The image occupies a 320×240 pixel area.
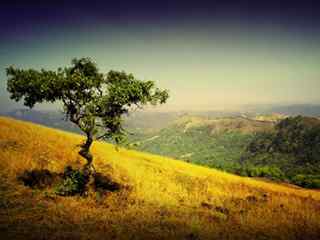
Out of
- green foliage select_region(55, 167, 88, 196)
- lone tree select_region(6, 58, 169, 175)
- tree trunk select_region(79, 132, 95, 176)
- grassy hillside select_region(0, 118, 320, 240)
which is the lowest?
grassy hillside select_region(0, 118, 320, 240)

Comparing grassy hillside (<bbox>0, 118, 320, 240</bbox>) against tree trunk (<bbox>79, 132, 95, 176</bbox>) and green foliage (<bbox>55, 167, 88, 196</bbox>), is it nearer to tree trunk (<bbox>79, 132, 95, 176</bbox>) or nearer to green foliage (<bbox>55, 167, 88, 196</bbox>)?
green foliage (<bbox>55, 167, 88, 196</bbox>)

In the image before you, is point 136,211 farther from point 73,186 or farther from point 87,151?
point 87,151

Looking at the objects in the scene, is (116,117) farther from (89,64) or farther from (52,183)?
(52,183)

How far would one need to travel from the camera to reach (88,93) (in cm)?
1639

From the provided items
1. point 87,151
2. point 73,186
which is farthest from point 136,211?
point 87,151

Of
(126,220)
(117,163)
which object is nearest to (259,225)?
(126,220)

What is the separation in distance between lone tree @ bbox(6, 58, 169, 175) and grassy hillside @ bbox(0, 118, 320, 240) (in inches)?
183

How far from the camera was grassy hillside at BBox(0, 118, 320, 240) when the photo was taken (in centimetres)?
1216

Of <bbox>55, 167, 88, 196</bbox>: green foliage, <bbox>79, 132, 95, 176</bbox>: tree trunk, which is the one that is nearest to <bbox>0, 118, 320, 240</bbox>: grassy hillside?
<bbox>55, 167, 88, 196</bbox>: green foliage

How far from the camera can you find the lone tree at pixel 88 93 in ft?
51.4

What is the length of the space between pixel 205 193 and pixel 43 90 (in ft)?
55.1

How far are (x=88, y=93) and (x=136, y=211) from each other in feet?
26.1

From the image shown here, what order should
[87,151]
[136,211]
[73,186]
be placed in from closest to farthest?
[136,211] → [73,186] → [87,151]

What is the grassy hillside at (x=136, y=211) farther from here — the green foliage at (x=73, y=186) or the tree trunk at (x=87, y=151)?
the tree trunk at (x=87, y=151)
